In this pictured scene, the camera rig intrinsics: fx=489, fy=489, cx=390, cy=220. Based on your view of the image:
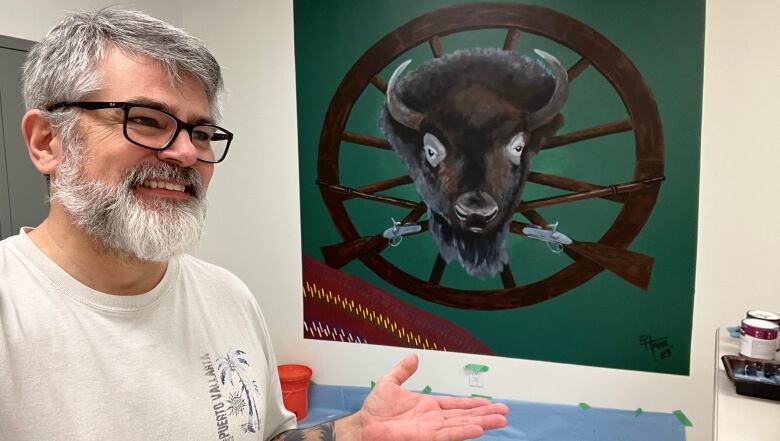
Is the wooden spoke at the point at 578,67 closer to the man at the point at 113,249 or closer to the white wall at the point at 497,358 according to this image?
the white wall at the point at 497,358

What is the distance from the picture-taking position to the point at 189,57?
989 mm

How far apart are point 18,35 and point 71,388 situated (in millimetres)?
2059

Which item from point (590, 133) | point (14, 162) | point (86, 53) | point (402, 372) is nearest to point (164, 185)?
point (86, 53)

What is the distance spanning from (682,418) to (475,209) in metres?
1.39

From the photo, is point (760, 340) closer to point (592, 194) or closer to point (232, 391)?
point (592, 194)

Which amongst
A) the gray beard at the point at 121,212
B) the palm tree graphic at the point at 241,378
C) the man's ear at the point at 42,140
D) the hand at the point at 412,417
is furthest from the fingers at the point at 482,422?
the man's ear at the point at 42,140

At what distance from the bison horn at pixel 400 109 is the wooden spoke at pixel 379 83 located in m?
0.02

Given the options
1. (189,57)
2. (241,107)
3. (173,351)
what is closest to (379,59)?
(241,107)

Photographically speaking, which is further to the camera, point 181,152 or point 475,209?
point 475,209

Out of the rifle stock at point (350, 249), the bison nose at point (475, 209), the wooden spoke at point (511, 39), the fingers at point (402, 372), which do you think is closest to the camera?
the fingers at point (402, 372)

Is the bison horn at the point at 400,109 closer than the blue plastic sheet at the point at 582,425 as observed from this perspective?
No

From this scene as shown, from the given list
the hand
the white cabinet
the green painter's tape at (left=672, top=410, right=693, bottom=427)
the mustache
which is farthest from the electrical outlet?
the white cabinet

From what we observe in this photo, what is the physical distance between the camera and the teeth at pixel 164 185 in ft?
3.18

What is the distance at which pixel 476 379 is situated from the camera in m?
2.66
